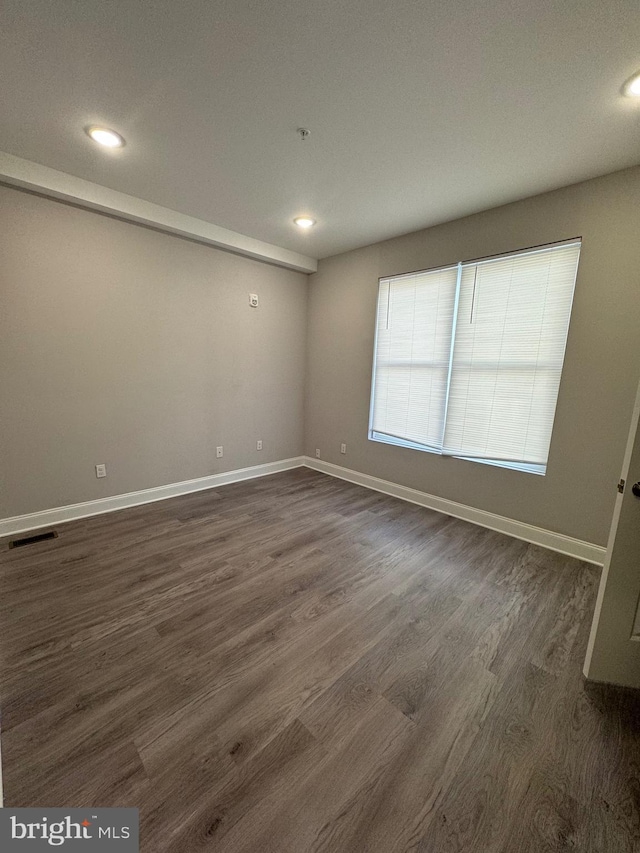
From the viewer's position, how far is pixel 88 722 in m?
1.23

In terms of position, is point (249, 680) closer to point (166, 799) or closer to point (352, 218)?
point (166, 799)

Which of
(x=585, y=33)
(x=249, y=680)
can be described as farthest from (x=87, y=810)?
(x=585, y=33)

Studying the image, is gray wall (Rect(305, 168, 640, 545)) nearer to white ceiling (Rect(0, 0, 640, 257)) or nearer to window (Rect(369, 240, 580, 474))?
window (Rect(369, 240, 580, 474))

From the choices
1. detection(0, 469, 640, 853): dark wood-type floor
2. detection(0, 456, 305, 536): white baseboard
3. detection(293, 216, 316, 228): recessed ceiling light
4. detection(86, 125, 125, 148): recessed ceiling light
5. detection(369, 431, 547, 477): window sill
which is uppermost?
detection(293, 216, 316, 228): recessed ceiling light

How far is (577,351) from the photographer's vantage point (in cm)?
240

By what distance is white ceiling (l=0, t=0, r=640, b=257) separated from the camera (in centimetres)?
127

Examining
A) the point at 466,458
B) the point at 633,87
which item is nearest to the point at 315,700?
the point at 466,458

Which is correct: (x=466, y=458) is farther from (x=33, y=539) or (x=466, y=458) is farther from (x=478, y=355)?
(x=33, y=539)

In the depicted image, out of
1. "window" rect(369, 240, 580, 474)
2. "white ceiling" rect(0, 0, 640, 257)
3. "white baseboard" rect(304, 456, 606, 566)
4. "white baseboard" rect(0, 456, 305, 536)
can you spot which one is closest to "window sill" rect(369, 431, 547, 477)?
"window" rect(369, 240, 580, 474)

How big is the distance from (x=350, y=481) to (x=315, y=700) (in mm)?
2775

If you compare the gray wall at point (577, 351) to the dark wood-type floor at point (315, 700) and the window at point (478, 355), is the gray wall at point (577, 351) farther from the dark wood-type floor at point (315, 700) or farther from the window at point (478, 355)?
the dark wood-type floor at point (315, 700)

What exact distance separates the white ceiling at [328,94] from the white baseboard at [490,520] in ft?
8.55

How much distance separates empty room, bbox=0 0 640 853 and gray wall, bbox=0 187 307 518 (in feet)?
0.08

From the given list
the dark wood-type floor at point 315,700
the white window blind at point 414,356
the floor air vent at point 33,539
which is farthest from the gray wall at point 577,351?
the floor air vent at point 33,539
